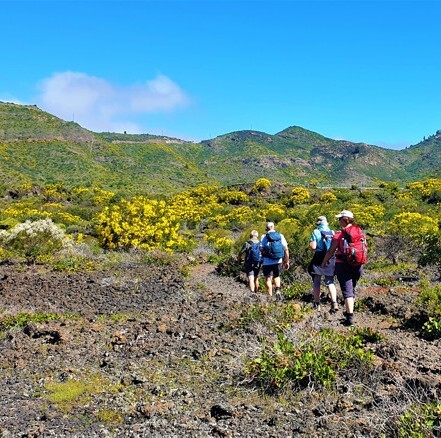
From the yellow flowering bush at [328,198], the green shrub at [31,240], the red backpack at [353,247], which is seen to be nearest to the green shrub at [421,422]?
the red backpack at [353,247]

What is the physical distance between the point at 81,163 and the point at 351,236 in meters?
75.5

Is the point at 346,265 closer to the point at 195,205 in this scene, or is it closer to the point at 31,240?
the point at 31,240

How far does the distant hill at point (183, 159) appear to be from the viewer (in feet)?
237

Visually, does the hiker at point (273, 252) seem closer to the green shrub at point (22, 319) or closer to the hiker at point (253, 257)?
the hiker at point (253, 257)

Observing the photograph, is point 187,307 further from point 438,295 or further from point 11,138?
point 11,138

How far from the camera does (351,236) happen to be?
6.06 m

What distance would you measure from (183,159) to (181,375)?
10083cm

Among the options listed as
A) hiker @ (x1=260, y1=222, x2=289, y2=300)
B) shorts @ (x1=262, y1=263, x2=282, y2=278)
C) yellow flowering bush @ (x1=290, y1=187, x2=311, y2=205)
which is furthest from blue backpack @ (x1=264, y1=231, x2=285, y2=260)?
yellow flowering bush @ (x1=290, y1=187, x2=311, y2=205)

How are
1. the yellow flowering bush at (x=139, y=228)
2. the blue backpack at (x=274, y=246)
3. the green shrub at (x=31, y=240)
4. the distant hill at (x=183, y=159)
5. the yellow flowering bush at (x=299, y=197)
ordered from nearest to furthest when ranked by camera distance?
the blue backpack at (x=274, y=246), the green shrub at (x=31, y=240), the yellow flowering bush at (x=139, y=228), the yellow flowering bush at (x=299, y=197), the distant hill at (x=183, y=159)

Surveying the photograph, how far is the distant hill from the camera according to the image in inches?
2842

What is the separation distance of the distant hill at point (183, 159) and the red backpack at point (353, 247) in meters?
58.1

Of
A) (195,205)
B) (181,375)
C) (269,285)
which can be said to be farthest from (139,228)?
(195,205)

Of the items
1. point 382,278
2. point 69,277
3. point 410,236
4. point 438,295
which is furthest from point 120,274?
point 410,236

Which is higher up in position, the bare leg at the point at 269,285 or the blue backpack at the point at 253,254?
the blue backpack at the point at 253,254
